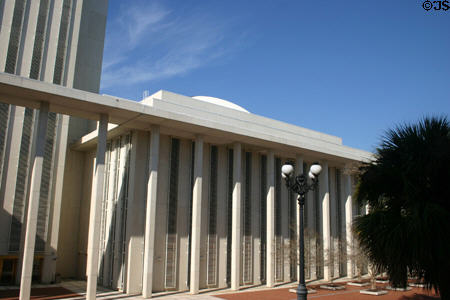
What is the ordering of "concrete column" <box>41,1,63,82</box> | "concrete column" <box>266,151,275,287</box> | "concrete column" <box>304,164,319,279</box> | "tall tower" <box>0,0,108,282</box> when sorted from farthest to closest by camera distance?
"concrete column" <box>41,1,63,82</box> < "concrete column" <box>304,164,319,279</box> < "concrete column" <box>266,151,275,287</box> < "tall tower" <box>0,0,108,282</box>

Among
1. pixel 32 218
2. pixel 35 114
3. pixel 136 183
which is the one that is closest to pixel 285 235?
pixel 136 183

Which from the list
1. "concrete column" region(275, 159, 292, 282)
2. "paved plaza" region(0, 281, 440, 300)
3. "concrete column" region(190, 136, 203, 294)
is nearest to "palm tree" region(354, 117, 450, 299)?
"paved plaza" region(0, 281, 440, 300)

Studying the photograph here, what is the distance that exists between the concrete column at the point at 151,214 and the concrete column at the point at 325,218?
12589mm

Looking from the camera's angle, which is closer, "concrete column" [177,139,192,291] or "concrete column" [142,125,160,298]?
"concrete column" [142,125,160,298]

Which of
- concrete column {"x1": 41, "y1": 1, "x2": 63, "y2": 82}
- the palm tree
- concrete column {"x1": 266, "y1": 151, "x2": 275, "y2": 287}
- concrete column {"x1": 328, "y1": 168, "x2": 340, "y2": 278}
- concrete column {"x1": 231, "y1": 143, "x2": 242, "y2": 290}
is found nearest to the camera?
the palm tree

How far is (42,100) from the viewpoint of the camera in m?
18.8

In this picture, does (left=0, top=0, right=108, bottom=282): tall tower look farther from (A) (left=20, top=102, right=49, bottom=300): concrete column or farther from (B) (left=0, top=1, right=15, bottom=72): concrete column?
(A) (left=20, top=102, right=49, bottom=300): concrete column

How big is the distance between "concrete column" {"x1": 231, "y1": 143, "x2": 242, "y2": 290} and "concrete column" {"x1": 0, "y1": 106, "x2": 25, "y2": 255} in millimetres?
13836

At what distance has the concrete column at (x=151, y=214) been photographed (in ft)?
65.4

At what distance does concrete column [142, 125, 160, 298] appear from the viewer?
19.9 meters

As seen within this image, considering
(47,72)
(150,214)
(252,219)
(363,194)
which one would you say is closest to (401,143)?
(363,194)

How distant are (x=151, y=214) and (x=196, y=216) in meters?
2.79

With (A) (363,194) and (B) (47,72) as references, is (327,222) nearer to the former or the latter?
(A) (363,194)

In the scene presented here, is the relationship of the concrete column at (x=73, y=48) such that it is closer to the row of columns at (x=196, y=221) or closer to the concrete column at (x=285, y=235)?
the row of columns at (x=196, y=221)
